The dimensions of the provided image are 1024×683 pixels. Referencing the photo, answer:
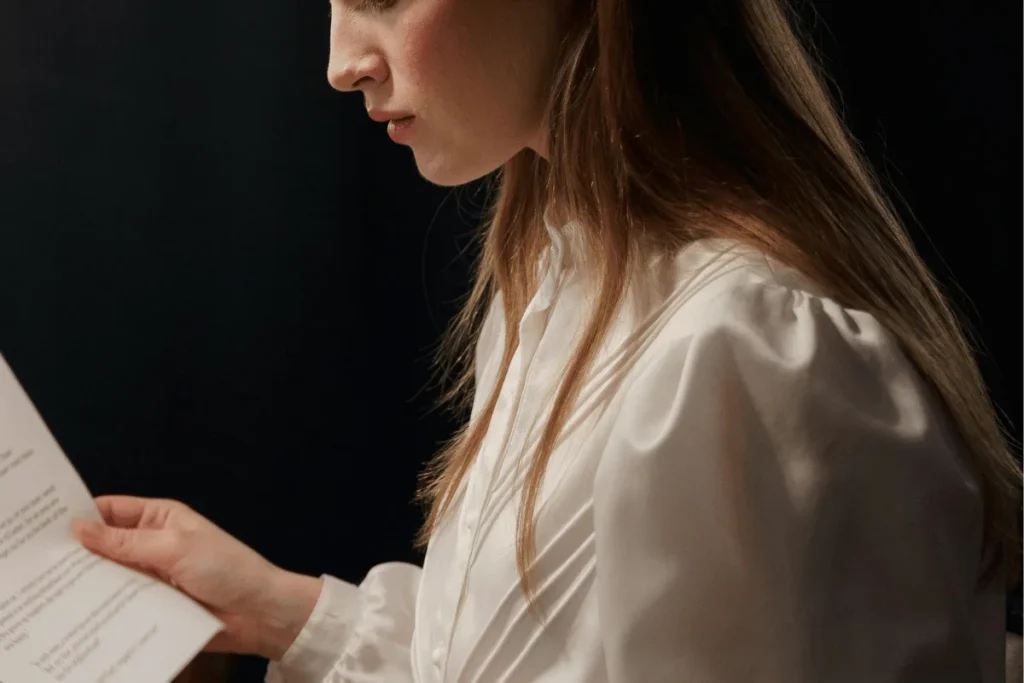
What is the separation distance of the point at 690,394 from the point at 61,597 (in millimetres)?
434

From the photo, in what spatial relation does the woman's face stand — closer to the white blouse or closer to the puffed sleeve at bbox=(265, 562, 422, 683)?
the white blouse

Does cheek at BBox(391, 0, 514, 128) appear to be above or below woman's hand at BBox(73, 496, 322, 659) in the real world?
above

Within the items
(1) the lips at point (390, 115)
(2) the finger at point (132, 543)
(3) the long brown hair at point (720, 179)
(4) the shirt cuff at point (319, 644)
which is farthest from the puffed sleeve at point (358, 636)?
(1) the lips at point (390, 115)

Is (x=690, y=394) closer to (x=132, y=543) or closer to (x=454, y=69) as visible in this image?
(x=454, y=69)

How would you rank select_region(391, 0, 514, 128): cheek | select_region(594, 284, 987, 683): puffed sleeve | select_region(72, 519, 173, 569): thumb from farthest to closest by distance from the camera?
select_region(72, 519, 173, 569): thumb
select_region(391, 0, 514, 128): cheek
select_region(594, 284, 987, 683): puffed sleeve

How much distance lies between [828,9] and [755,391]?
700mm

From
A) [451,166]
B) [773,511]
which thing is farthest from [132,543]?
[773,511]

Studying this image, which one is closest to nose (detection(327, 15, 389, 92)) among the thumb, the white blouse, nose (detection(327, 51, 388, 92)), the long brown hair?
nose (detection(327, 51, 388, 92))

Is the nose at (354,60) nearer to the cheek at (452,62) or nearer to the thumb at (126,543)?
the cheek at (452,62)

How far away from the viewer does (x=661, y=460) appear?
47 cm

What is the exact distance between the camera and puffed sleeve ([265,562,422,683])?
76 cm

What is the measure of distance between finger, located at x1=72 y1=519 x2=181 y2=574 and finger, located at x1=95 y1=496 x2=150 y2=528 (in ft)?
0.21

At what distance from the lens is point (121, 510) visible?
81 centimetres

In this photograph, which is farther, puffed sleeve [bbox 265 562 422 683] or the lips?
puffed sleeve [bbox 265 562 422 683]
